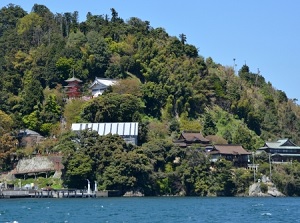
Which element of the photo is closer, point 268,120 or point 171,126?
point 171,126

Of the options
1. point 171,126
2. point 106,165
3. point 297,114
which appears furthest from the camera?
point 297,114

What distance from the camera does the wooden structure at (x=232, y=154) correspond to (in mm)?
90062

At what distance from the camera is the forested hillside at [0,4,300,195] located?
83438mm

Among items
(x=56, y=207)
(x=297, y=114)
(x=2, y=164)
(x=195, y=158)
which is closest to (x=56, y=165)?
(x=2, y=164)

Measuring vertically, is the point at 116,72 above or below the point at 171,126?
above

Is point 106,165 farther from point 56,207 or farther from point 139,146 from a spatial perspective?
point 56,207

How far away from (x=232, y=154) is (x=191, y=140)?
529cm

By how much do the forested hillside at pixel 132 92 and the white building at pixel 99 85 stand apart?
163cm

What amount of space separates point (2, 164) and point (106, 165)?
14191mm

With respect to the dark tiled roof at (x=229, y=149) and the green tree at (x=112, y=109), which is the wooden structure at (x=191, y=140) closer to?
the dark tiled roof at (x=229, y=149)

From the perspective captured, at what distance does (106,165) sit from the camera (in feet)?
256

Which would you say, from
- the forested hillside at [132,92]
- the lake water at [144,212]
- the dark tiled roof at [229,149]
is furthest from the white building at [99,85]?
the lake water at [144,212]

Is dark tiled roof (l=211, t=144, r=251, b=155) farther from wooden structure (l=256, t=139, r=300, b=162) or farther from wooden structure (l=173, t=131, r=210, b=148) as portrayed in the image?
wooden structure (l=256, t=139, r=300, b=162)

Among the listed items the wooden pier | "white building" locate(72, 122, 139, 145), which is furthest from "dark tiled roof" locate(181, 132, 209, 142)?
the wooden pier
